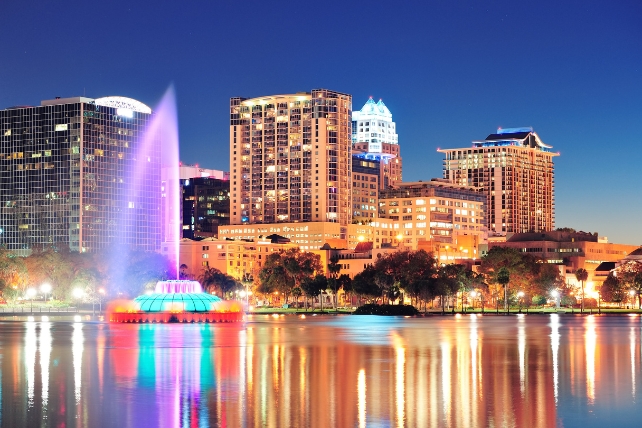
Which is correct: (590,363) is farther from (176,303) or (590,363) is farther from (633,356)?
(176,303)

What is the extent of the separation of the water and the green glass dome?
4564 centimetres

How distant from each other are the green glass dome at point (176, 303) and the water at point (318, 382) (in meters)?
45.6

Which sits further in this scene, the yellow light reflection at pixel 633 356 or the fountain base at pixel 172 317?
the fountain base at pixel 172 317

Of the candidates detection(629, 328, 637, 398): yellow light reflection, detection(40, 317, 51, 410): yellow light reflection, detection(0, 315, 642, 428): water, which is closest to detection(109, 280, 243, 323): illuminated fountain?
detection(40, 317, 51, 410): yellow light reflection

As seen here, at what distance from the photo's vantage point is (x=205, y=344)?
80750 mm

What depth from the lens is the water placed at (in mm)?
40812

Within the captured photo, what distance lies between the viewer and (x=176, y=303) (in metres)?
132

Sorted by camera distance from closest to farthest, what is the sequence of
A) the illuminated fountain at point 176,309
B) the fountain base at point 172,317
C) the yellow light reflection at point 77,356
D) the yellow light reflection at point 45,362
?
1. the yellow light reflection at point 45,362
2. the yellow light reflection at point 77,356
3. the fountain base at point 172,317
4. the illuminated fountain at point 176,309

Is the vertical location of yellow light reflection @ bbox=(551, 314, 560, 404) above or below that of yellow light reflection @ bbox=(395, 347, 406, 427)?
below

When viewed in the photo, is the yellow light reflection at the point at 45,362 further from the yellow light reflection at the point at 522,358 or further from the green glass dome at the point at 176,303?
the green glass dome at the point at 176,303

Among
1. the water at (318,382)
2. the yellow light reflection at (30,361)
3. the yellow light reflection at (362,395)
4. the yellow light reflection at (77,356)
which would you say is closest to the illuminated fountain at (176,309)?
the yellow light reflection at (77,356)

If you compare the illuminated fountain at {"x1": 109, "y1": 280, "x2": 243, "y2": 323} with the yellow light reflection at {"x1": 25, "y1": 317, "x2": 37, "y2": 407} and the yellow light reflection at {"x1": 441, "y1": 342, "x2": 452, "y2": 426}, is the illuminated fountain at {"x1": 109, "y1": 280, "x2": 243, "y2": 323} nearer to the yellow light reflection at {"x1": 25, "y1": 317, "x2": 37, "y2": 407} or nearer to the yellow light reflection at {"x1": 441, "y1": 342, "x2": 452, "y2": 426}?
the yellow light reflection at {"x1": 25, "y1": 317, "x2": 37, "y2": 407}

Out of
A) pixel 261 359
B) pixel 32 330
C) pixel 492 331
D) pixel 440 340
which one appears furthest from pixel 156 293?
pixel 261 359

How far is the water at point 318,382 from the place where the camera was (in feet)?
134
